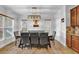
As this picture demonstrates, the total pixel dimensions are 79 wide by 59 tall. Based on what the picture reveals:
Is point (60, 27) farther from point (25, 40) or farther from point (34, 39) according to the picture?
point (25, 40)

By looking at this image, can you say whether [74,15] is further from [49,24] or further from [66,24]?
[49,24]

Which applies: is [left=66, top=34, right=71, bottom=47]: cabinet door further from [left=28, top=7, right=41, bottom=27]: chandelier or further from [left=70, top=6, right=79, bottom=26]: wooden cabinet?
[left=28, top=7, right=41, bottom=27]: chandelier

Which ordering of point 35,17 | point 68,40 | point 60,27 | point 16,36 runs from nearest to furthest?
point 16,36, point 35,17, point 60,27, point 68,40

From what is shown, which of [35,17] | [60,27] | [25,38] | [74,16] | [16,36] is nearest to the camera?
[16,36]

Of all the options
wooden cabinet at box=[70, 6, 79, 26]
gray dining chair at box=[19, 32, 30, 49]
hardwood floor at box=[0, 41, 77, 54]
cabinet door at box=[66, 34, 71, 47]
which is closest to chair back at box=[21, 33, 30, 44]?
gray dining chair at box=[19, 32, 30, 49]

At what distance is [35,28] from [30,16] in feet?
1.52

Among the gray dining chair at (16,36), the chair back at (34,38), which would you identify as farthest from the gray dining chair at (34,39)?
the gray dining chair at (16,36)

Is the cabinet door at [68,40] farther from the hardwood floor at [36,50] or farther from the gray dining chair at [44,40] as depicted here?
the gray dining chair at [44,40]

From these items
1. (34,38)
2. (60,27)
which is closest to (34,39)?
(34,38)
